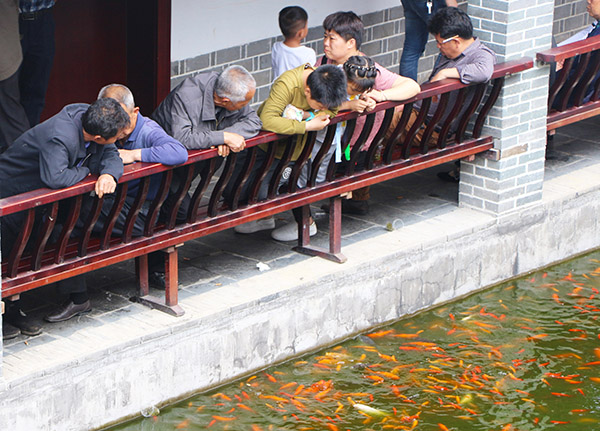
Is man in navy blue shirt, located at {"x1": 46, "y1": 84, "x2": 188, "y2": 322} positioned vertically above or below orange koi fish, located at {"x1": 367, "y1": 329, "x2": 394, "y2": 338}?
above

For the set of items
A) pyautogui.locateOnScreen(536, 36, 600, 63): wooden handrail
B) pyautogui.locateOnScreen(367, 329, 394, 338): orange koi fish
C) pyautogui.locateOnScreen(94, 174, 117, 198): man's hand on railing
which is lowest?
pyautogui.locateOnScreen(367, 329, 394, 338): orange koi fish

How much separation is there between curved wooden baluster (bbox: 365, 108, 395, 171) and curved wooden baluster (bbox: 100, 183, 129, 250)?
1891mm

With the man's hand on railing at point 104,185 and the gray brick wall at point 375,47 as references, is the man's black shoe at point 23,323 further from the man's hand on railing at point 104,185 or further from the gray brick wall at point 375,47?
the gray brick wall at point 375,47

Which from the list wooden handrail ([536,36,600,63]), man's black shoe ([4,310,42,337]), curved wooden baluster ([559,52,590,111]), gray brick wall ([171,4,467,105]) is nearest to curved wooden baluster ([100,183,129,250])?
man's black shoe ([4,310,42,337])

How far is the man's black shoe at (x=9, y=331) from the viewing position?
22.4 ft

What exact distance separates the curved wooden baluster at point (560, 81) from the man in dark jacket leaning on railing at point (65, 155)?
12.1 feet

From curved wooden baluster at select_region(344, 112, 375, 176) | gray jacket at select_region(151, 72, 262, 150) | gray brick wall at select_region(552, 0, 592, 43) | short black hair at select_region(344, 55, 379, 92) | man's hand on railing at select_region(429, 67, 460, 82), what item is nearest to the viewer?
gray jacket at select_region(151, 72, 262, 150)

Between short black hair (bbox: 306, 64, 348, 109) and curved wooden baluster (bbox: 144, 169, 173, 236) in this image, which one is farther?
short black hair (bbox: 306, 64, 348, 109)

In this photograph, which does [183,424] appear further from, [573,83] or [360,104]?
[573,83]

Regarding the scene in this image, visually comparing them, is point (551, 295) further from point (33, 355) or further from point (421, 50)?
point (33, 355)

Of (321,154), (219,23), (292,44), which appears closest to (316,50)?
(219,23)

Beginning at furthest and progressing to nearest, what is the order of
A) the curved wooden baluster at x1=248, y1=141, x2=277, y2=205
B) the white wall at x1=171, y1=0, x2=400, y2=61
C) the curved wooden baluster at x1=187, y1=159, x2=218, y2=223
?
the white wall at x1=171, y1=0, x2=400, y2=61, the curved wooden baluster at x1=248, y1=141, x2=277, y2=205, the curved wooden baluster at x1=187, y1=159, x2=218, y2=223

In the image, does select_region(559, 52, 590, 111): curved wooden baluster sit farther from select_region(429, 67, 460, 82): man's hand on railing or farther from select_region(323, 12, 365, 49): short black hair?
select_region(323, 12, 365, 49): short black hair

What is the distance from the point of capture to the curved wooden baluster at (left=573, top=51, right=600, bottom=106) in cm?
913
